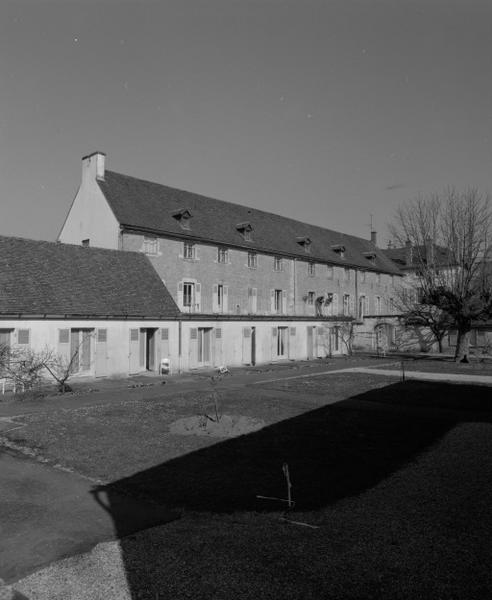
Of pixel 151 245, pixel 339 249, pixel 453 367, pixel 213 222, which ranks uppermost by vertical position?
pixel 213 222

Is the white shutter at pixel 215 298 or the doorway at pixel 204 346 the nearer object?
the doorway at pixel 204 346

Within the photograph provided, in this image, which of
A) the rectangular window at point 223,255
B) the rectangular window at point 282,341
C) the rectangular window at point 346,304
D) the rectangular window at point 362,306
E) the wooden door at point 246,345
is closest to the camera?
the wooden door at point 246,345

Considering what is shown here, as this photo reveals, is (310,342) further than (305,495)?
Yes

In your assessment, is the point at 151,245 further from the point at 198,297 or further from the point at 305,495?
the point at 305,495

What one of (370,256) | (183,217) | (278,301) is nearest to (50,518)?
(183,217)

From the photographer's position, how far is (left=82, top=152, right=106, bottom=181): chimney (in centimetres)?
3097

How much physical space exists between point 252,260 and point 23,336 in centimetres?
1967

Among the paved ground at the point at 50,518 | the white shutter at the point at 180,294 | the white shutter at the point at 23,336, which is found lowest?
the paved ground at the point at 50,518

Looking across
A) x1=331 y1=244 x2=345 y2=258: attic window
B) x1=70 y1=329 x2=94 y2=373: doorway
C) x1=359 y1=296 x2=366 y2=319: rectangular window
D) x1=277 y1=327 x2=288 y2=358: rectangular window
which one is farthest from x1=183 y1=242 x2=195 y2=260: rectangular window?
x1=359 y1=296 x2=366 y2=319: rectangular window

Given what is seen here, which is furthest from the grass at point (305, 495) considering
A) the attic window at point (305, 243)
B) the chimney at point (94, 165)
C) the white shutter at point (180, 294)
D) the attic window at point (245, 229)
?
the attic window at point (305, 243)

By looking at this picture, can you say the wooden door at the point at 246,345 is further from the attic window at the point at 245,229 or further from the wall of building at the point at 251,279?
the attic window at the point at 245,229

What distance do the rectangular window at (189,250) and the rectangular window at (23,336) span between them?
43.6ft

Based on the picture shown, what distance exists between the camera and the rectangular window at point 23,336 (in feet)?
64.9

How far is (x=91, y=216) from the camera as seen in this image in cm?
3028
